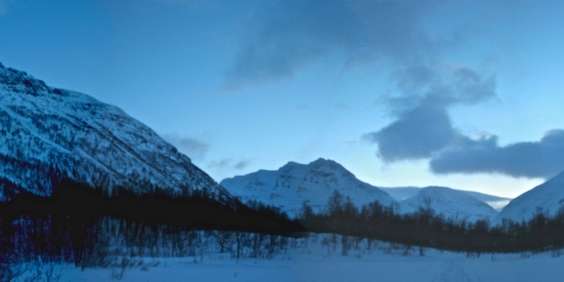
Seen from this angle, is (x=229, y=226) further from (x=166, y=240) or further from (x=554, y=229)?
(x=554, y=229)

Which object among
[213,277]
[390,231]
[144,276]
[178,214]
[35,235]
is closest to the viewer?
[144,276]

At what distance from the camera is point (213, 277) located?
998 inches

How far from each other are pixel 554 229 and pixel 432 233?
34064 millimetres

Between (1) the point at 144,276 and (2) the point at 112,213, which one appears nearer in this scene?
(1) the point at 144,276

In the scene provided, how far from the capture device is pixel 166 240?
8306 centimetres

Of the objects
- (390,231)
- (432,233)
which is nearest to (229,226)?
(390,231)

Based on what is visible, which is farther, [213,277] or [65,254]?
[65,254]

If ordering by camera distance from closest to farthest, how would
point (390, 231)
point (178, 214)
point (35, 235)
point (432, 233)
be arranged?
point (35, 235) < point (178, 214) < point (390, 231) < point (432, 233)

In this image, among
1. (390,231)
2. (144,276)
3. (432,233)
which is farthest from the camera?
(432,233)

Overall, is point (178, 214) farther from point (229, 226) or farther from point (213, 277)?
point (213, 277)

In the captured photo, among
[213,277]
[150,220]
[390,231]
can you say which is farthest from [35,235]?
[390,231]

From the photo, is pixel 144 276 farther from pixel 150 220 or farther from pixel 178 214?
pixel 178 214

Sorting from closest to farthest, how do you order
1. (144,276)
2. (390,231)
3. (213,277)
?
(144,276)
(213,277)
(390,231)

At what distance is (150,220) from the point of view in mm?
93438
